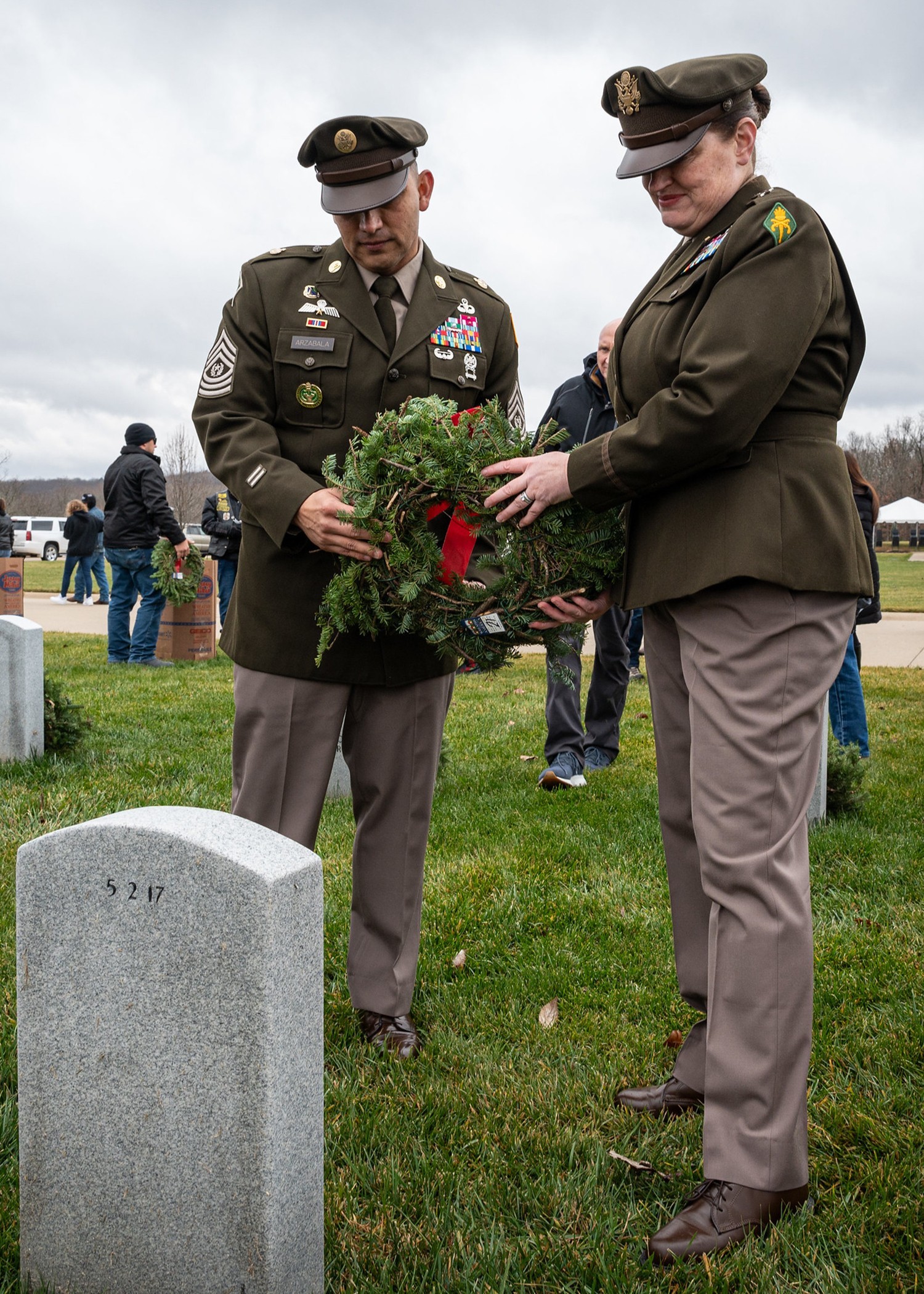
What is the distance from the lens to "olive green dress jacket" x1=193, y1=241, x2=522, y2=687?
3.12 meters

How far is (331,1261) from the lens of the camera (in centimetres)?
231

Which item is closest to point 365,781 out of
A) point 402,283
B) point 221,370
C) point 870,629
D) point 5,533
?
point 221,370

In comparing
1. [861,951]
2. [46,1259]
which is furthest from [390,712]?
[861,951]

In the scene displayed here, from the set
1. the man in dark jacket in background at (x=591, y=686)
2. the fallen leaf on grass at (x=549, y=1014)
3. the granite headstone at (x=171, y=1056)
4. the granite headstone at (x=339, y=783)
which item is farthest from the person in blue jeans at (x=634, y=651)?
the granite headstone at (x=171, y=1056)

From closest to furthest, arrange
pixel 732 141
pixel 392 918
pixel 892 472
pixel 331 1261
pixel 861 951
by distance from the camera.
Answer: pixel 331 1261, pixel 732 141, pixel 392 918, pixel 861 951, pixel 892 472

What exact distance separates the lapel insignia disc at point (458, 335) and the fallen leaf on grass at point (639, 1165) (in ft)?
7.33

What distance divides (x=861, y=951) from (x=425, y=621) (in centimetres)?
213

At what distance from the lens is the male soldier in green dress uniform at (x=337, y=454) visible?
304cm

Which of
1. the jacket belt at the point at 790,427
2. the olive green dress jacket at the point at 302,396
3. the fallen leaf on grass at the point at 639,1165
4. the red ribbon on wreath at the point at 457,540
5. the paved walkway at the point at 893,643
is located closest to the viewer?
the jacket belt at the point at 790,427

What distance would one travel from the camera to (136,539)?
11.6m

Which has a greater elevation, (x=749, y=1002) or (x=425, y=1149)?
(x=749, y=1002)

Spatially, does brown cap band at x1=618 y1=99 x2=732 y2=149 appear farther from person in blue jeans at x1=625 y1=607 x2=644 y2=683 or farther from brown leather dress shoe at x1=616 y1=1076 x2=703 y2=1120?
person in blue jeans at x1=625 y1=607 x2=644 y2=683

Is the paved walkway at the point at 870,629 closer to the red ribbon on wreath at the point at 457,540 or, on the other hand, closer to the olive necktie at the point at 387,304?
the olive necktie at the point at 387,304

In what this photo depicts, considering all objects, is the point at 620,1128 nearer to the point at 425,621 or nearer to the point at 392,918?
the point at 392,918
